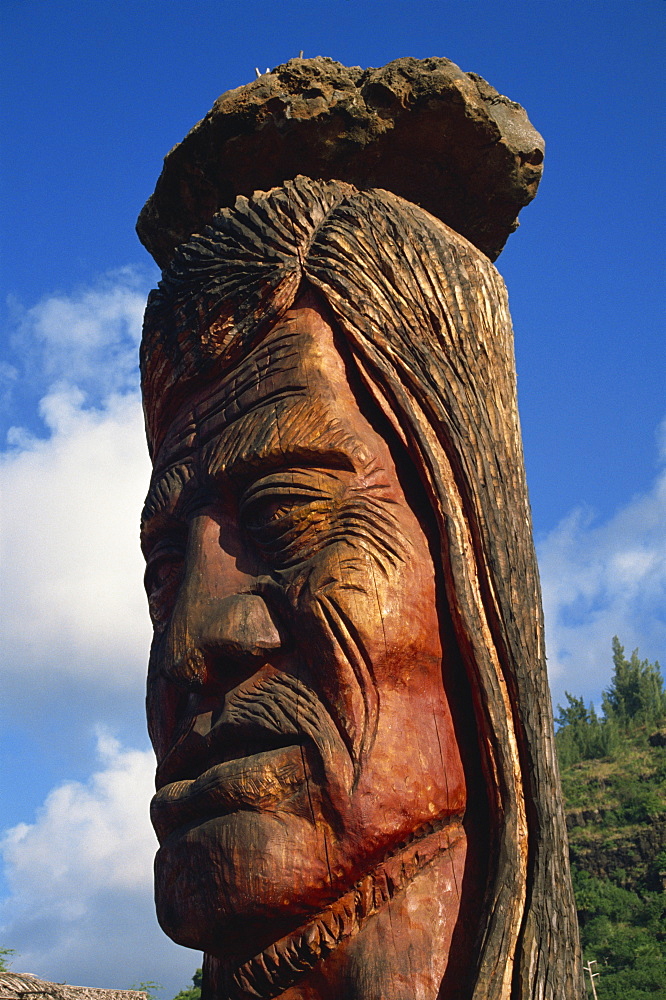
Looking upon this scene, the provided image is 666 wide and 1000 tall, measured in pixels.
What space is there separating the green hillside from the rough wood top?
100 feet

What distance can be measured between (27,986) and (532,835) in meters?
9.22

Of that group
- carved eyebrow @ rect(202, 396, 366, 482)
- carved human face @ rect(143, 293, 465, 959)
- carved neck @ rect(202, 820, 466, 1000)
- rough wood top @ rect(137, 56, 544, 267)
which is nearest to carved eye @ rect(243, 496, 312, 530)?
carved human face @ rect(143, 293, 465, 959)

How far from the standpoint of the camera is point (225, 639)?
2.89 m

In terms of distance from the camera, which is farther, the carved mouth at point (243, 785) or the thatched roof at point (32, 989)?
the thatched roof at point (32, 989)

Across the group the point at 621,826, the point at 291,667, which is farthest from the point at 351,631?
the point at 621,826

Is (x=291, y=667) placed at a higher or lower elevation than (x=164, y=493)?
lower

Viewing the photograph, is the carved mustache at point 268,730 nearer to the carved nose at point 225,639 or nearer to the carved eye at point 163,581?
the carved nose at point 225,639

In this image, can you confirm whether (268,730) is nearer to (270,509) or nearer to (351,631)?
(351,631)

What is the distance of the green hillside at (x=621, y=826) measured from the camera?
3195cm

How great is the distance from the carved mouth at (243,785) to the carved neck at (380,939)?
0.34 metres

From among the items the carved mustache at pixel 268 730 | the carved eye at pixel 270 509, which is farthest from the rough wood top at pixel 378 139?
the carved mustache at pixel 268 730

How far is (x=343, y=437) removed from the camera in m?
3.01

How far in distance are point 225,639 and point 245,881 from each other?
71 cm

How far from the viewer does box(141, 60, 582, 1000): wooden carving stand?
8.29 feet
